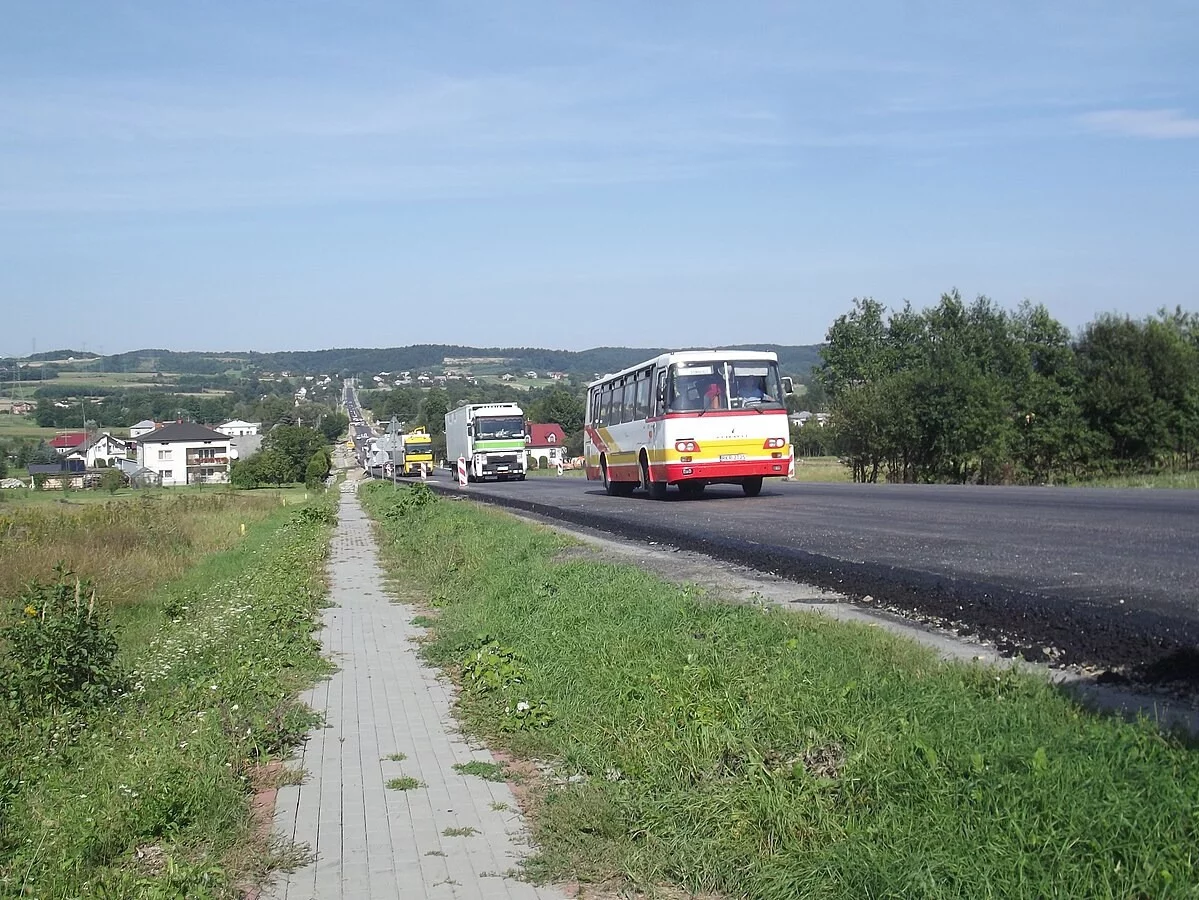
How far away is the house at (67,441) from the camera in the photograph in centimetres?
8131

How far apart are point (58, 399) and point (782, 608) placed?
318 ft

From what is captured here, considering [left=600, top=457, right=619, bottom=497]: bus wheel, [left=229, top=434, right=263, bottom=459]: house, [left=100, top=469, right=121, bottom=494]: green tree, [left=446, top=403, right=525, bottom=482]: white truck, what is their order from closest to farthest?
[left=600, top=457, right=619, bottom=497]: bus wheel
[left=100, top=469, right=121, bottom=494]: green tree
[left=446, top=403, right=525, bottom=482]: white truck
[left=229, top=434, right=263, bottom=459]: house

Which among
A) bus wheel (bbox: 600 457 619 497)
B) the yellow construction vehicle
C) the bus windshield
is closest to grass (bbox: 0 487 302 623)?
bus wheel (bbox: 600 457 619 497)

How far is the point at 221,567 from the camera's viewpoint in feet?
79.4

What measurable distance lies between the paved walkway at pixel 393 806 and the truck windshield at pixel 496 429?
53126 mm

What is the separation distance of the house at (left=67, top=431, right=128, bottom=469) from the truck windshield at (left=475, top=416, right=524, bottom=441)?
3122 cm

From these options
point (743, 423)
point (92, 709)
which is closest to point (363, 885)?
point (92, 709)

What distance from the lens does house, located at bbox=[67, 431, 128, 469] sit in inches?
3179

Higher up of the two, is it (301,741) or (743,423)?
(743,423)

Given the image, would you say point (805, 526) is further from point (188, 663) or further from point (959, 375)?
point (959, 375)

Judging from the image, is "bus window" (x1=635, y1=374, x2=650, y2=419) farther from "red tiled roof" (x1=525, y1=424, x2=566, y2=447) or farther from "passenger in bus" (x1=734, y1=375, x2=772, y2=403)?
"red tiled roof" (x1=525, y1=424, x2=566, y2=447)

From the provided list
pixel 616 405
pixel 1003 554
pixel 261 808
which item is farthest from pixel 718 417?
pixel 261 808

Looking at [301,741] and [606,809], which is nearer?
[606,809]

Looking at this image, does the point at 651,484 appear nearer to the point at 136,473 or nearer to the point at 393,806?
the point at 393,806
